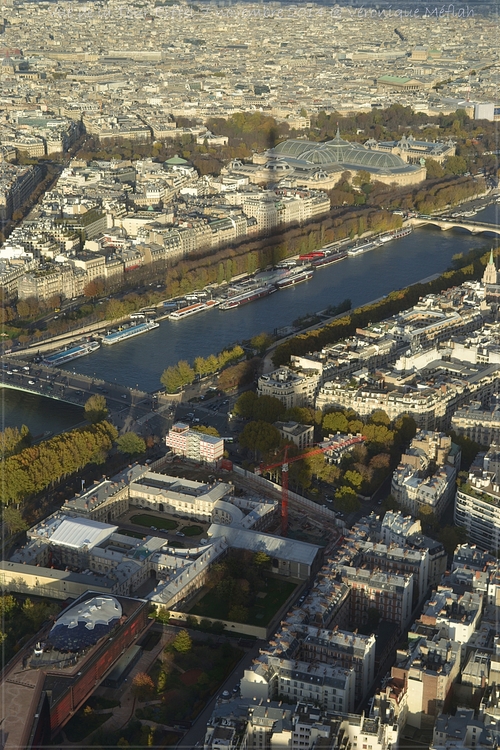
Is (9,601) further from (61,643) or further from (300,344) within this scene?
(300,344)

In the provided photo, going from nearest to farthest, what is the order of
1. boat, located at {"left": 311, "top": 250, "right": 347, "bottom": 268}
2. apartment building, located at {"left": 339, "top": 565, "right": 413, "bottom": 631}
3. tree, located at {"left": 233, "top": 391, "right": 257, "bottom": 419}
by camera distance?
apartment building, located at {"left": 339, "top": 565, "right": 413, "bottom": 631} → tree, located at {"left": 233, "top": 391, "right": 257, "bottom": 419} → boat, located at {"left": 311, "top": 250, "right": 347, "bottom": 268}

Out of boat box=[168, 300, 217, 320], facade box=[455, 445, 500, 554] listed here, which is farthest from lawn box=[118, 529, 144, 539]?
boat box=[168, 300, 217, 320]

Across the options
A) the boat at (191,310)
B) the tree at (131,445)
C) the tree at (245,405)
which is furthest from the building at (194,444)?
the boat at (191,310)

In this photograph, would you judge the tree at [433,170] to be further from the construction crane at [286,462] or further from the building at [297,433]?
the construction crane at [286,462]

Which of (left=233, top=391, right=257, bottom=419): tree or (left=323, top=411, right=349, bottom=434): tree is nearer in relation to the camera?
(left=323, top=411, right=349, bottom=434): tree

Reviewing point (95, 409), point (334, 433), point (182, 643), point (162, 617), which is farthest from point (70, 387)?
point (182, 643)

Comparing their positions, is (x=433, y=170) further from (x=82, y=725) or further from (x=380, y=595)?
(x=82, y=725)

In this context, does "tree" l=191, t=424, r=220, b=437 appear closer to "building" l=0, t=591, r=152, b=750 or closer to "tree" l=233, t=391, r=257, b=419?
"tree" l=233, t=391, r=257, b=419
